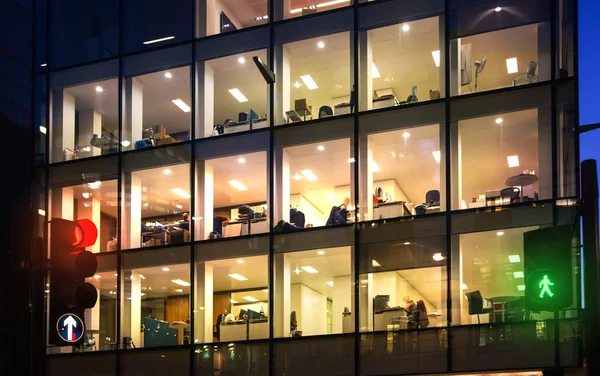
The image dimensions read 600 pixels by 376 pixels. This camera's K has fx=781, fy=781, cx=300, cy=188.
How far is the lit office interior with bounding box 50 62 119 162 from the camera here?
2719 cm

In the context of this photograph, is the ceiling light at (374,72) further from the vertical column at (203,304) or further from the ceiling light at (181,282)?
the ceiling light at (181,282)

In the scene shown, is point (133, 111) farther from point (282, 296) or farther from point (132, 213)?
point (282, 296)

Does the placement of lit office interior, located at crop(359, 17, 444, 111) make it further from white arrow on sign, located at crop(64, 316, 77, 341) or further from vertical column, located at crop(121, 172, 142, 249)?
white arrow on sign, located at crop(64, 316, 77, 341)

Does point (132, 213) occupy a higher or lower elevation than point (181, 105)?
lower

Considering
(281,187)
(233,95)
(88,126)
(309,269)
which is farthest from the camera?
(88,126)

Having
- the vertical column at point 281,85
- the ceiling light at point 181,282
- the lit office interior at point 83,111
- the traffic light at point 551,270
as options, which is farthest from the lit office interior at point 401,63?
the traffic light at point 551,270

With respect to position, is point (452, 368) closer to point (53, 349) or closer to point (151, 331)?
point (151, 331)

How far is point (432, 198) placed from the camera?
21.6 m

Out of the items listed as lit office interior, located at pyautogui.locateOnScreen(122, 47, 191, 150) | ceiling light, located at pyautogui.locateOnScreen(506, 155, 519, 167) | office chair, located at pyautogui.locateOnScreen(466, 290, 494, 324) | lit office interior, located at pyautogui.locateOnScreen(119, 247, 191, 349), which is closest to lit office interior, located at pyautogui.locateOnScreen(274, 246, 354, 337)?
lit office interior, located at pyautogui.locateOnScreen(119, 247, 191, 349)

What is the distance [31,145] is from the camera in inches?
1101

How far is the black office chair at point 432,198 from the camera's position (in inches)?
850

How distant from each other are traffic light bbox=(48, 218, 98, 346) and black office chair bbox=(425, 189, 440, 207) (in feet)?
51.8

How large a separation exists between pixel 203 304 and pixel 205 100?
21.8 ft

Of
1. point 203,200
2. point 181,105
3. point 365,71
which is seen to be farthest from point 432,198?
point 181,105
